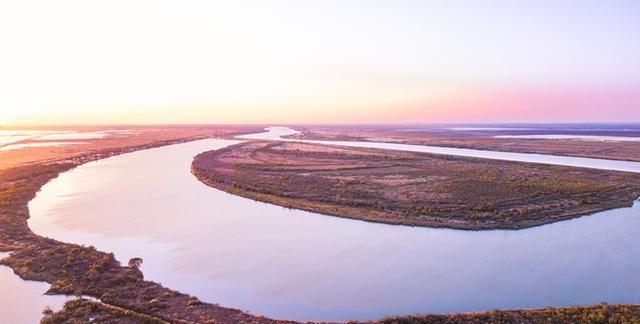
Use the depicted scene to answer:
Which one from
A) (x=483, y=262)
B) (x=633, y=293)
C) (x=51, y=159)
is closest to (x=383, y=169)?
(x=483, y=262)

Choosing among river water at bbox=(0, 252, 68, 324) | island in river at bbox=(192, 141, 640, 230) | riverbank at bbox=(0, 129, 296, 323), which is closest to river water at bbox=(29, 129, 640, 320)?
riverbank at bbox=(0, 129, 296, 323)

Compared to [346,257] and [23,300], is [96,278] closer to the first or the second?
[23,300]

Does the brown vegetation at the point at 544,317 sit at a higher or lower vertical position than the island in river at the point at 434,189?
lower

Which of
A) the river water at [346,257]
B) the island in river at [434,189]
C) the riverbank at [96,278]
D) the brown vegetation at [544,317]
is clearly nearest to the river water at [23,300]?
the riverbank at [96,278]

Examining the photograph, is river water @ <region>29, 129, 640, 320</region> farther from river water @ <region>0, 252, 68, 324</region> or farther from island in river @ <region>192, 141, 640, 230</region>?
river water @ <region>0, 252, 68, 324</region>

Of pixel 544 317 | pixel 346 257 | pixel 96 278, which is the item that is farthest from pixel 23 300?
pixel 544 317

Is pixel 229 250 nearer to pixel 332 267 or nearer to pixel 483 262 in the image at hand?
pixel 332 267

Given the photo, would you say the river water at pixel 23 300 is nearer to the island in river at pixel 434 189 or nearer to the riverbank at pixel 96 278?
the riverbank at pixel 96 278
